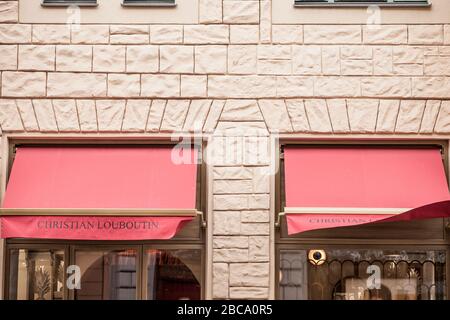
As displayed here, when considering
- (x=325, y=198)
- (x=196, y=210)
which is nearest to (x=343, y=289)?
(x=325, y=198)

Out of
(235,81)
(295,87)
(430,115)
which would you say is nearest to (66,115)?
(235,81)

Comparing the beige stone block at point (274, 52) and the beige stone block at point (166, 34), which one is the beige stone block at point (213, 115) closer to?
the beige stone block at point (274, 52)

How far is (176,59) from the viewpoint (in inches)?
453

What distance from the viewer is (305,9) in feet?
37.9

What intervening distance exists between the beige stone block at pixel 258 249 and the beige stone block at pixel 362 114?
61.2 inches

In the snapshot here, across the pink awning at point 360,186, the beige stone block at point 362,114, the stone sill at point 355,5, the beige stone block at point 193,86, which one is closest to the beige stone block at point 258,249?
the pink awning at point 360,186

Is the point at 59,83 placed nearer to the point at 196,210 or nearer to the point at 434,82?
the point at 196,210

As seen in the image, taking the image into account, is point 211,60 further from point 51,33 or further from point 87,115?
point 51,33

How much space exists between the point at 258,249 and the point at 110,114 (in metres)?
2.20

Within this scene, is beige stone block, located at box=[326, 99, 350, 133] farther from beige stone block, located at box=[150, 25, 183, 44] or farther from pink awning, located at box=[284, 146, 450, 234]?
beige stone block, located at box=[150, 25, 183, 44]

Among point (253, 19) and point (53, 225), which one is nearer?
point (53, 225)

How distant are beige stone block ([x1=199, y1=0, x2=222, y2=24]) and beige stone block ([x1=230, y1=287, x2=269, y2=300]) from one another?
117 inches

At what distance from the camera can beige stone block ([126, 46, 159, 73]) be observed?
37.7ft

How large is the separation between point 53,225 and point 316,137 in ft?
9.81
